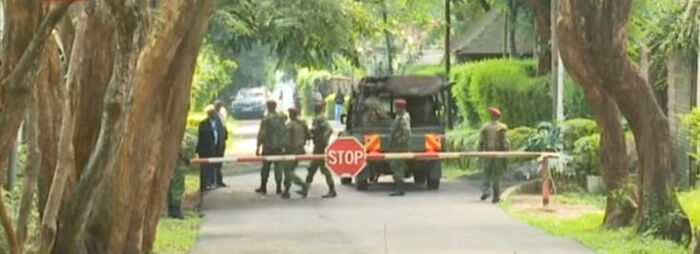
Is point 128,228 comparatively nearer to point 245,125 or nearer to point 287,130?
point 287,130

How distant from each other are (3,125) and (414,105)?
21600mm

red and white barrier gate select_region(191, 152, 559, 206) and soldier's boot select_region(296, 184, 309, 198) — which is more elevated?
red and white barrier gate select_region(191, 152, 559, 206)

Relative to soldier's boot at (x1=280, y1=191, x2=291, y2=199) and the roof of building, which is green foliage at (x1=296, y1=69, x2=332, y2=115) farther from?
soldier's boot at (x1=280, y1=191, x2=291, y2=199)

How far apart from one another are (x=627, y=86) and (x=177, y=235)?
19.7ft

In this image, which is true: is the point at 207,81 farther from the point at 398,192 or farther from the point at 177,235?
the point at 177,235

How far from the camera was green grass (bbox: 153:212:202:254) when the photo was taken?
57.4ft

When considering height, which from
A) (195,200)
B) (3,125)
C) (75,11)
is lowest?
(195,200)

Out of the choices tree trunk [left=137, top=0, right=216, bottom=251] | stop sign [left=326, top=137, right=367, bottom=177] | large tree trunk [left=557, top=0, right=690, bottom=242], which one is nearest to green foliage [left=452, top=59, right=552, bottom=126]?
stop sign [left=326, top=137, right=367, bottom=177]

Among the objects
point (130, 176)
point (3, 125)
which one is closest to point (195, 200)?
point (130, 176)

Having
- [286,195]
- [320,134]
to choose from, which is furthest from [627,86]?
[320,134]

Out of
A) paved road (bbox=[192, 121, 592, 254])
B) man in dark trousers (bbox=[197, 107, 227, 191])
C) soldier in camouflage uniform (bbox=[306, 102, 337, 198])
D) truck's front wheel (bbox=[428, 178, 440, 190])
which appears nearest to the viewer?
paved road (bbox=[192, 121, 592, 254])

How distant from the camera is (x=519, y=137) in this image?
100 ft

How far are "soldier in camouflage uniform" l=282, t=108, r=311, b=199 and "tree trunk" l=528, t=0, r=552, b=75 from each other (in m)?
7.13

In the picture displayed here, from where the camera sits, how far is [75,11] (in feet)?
37.5
